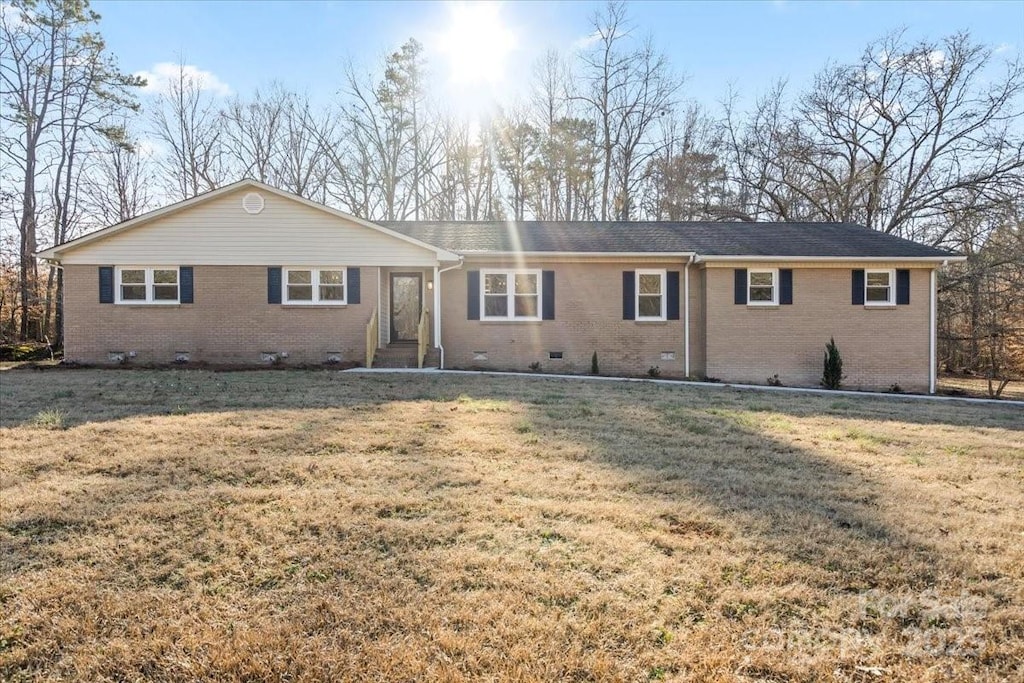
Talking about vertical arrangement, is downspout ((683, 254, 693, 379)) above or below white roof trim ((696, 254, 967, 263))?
below

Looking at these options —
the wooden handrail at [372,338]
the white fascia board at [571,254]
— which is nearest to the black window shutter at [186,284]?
the wooden handrail at [372,338]

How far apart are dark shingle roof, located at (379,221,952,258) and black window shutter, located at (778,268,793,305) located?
1.71 ft

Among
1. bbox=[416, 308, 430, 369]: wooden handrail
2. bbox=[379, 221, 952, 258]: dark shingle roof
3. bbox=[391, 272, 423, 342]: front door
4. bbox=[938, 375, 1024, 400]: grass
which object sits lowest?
bbox=[938, 375, 1024, 400]: grass

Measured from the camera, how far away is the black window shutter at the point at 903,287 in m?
14.6

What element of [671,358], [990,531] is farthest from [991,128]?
[990,531]

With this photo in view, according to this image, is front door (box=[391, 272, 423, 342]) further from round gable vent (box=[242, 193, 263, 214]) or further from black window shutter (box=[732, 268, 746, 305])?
black window shutter (box=[732, 268, 746, 305])

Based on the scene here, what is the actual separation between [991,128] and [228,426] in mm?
27834

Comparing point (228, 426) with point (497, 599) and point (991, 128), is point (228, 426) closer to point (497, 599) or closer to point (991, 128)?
point (497, 599)

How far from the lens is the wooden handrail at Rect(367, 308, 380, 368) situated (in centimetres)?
1348

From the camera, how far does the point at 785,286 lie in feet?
47.8

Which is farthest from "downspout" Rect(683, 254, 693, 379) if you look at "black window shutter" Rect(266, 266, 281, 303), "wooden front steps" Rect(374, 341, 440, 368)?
"black window shutter" Rect(266, 266, 281, 303)

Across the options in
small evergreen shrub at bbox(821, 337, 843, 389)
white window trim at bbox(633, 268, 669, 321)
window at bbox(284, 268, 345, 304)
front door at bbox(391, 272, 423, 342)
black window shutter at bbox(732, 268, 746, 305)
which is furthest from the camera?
front door at bbox(391, 272, 423, 342)

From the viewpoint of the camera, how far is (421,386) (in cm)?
1048

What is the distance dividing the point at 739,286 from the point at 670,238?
2.49 metres
